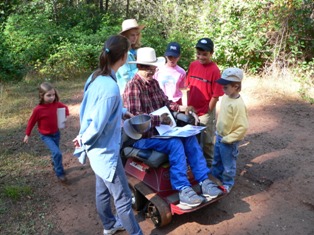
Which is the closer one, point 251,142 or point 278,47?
point 251,142

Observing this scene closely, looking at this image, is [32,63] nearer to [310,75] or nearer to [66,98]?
[66,98]

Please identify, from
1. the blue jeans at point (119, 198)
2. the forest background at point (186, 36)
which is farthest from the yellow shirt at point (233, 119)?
the forest background at point (186, 36)

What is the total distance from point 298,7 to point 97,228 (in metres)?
7.52

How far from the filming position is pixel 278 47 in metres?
8.47

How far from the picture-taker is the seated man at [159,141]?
10.9 ft

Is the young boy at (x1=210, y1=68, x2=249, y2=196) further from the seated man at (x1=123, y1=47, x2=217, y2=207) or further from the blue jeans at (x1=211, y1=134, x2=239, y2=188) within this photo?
the seated man at (x1=123, y1=47, x2=217, y2=207)

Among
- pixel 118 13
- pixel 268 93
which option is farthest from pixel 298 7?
pixel 118 13

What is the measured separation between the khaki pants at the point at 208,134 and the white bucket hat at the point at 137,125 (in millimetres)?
1267

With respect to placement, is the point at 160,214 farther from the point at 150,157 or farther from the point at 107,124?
the point at 107,124

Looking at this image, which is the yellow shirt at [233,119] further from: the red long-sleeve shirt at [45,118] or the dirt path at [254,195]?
the red long-sleeve shirt at [45,118]

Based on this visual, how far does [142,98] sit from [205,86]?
103 cm

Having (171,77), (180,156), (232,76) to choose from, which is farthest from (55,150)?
(232,76)

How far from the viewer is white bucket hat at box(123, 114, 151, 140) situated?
10.5ft

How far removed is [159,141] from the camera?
3.42 meters
